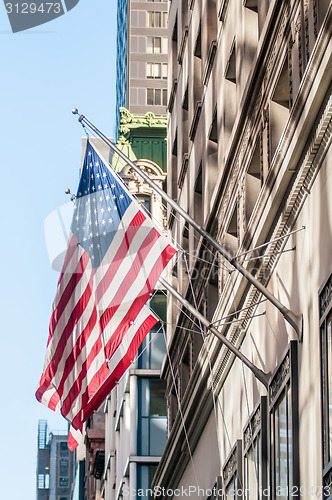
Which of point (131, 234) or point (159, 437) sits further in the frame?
point (159, 437)

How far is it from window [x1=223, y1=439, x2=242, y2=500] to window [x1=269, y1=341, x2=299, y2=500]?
3.53 metres

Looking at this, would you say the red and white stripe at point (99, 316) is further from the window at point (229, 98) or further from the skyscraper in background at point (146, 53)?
the skyscraper in background at point (146, 53)

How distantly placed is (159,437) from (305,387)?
112 ft

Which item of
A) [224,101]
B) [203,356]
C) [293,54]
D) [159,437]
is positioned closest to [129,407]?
[159,437]

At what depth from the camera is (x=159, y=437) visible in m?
51.2

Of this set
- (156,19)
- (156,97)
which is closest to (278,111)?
(156,97)

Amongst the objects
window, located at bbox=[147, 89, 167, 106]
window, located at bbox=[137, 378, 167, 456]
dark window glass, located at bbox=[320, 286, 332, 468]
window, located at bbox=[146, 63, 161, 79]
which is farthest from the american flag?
window, located at bbox=[146, 63, 161, 79]

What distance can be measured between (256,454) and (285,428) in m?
2.98

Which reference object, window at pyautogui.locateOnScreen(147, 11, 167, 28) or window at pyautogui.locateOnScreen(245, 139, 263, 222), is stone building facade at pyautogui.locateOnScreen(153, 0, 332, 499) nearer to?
window at pyautogui.locateOnScreen(245, 139, 263, 222)

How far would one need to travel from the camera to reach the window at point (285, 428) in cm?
1812

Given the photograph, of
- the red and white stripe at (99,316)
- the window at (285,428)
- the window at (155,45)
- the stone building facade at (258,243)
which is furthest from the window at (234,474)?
the window at (155,45)

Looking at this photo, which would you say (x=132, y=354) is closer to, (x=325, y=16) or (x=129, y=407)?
(x=325, y=16)

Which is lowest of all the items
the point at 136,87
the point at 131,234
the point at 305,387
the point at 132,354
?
the point at 305,387

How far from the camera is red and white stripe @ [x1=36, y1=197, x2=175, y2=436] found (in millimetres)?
20969
